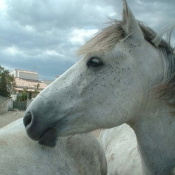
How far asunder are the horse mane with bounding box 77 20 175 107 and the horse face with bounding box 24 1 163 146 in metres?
0.09

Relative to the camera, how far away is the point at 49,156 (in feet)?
9.62

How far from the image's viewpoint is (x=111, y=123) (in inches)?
103

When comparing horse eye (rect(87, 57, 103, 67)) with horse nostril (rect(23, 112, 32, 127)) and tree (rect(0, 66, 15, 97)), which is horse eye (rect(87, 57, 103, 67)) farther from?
tree (rect(0, 66, 15, 97))

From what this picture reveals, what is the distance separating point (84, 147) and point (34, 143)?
25.9 inches

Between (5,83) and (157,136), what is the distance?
128 ft

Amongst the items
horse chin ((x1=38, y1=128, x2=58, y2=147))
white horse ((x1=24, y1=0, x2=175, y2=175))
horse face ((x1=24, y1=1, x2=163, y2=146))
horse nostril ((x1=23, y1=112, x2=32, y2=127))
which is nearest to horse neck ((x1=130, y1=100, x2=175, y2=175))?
white horse ((x1=24, y1=0, x2=175, y2=175))

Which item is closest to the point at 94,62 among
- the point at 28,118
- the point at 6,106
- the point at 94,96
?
the point at 94,96

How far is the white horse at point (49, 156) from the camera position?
104 inches

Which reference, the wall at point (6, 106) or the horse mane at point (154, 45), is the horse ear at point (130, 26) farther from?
the wall at point (6, 106)

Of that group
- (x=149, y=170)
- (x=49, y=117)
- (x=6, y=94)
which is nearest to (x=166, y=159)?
(x=149, y=170)

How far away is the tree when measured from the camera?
39.1 m

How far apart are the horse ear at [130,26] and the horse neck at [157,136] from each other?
68 centimetres

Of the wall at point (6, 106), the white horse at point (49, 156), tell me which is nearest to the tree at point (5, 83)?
the wall at point (6, 106)

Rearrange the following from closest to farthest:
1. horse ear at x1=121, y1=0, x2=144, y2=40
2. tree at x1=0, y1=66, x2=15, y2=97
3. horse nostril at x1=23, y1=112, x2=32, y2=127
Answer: horse nostril at x1=23, y1=112, x2=32, y2=127 → horse ear at x1=121, y1=0, x2=144, y2=40 → tree at x1=0, y1=66, x2=15, y2=97
